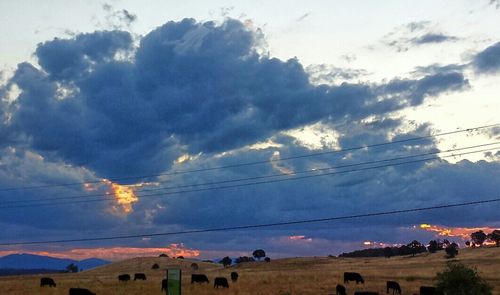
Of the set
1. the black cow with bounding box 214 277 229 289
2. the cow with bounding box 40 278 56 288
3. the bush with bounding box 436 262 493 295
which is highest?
the cow with bounding box 40 278 56 288

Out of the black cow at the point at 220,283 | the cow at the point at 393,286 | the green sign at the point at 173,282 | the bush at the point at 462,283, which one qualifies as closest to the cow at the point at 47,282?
the black cow at the point at 220,283

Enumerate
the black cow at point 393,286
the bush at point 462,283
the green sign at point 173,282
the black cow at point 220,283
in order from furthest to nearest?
the black cow at point 220,283 → the black cow at point 393,286 → the bush at point 462,283 → the green sign at point 173,282

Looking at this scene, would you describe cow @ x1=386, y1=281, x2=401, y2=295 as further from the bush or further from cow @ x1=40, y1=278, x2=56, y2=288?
cow @ x1=40, y1=278, x2=56, y2=288

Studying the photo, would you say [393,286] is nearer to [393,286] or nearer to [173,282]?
[393,286]

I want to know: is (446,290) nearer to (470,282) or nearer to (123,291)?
(470,282)

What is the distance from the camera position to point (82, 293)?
47.4m

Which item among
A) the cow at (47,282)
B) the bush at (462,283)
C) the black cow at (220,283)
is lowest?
the bush at (462,283)

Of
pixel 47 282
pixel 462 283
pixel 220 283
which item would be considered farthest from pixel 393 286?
pixel 47 282

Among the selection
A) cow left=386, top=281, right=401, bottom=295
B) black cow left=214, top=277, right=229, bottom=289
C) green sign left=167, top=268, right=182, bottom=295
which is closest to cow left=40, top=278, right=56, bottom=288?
black cow left=214, top=277, right=229, bottom=289

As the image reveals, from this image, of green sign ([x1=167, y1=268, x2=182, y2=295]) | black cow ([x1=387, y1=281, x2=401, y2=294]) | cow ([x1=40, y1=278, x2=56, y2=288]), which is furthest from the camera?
cow ([x1=40, y1=278, x2=56, y2=288])

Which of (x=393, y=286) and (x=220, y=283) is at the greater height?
(x=220, y=283)

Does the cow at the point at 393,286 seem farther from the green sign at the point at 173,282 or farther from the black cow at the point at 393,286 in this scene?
the green sign at the point at 173,282

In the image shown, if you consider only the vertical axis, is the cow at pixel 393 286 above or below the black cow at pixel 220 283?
below

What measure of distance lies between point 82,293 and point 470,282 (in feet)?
90.2
